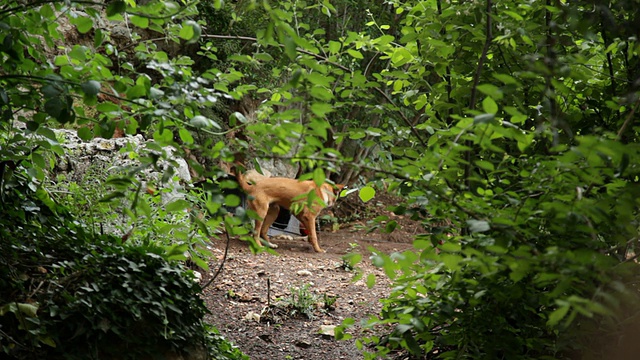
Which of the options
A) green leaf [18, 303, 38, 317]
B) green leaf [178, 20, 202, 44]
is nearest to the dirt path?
green leaf [18, 303, 38, 317]

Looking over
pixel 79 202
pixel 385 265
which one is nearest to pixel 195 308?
pixel 79 202

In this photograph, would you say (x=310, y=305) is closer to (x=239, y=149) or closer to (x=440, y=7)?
(x=440, y=7)

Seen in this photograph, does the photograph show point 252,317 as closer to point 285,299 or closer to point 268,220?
point 285,299

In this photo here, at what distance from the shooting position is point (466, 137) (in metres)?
1.68

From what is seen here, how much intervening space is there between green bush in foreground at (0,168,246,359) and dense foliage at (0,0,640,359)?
367 mm

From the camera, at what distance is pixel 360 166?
5.54 ft

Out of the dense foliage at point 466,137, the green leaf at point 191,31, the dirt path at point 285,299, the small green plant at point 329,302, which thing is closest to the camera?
the dense foliage at point 466,137

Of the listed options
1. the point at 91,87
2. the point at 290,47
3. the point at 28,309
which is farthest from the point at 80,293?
the point at 290,47

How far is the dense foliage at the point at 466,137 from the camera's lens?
1614mm

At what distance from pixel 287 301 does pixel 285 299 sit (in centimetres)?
5

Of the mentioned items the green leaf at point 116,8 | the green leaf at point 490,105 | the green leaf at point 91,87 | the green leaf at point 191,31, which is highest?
the green leaf at point 116,8

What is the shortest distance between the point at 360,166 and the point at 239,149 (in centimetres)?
A: 37

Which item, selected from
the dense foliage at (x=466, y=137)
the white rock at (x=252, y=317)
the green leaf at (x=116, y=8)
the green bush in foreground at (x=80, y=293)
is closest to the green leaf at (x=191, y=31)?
the dense foliage at (x=466, y=137)

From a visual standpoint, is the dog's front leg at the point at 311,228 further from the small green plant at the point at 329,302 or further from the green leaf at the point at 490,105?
the green leaf at the point at 490,105
